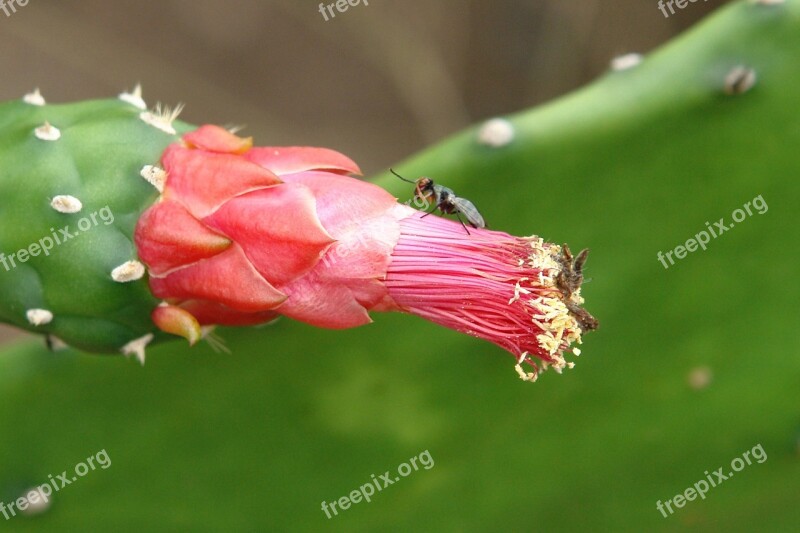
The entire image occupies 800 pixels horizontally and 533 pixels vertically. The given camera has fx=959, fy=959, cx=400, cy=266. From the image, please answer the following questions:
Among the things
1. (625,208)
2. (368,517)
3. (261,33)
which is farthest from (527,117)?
(261,33)

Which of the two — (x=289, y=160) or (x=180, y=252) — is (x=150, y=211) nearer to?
(x=180, y=252)

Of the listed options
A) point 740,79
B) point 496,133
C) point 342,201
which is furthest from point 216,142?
point 740,79

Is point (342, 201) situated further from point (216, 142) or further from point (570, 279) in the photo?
point (570, 279)

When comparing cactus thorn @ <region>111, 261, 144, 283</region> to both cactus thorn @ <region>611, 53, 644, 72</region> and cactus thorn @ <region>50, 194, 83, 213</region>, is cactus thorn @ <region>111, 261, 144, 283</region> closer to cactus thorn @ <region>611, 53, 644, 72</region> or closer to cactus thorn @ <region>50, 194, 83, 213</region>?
cactus thorn @ <region>50, 194, 83, 213</region>

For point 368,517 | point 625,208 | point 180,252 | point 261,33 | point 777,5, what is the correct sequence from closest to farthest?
point 180,252
point 777,5
point 625,208
point 368,517
point 261,33

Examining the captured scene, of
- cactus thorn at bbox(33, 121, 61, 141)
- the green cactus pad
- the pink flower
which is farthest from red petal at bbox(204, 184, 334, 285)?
cactus thorn at bbox(33, 121, 61, 141)

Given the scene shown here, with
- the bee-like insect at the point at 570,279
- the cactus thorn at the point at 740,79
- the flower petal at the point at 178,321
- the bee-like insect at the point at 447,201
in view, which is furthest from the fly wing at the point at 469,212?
the cactus thorn at the point at 740,79

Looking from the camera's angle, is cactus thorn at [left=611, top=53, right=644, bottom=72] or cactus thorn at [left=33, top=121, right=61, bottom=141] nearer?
cactus thorn at [left=33, top=121, right=61, bottom=141]
